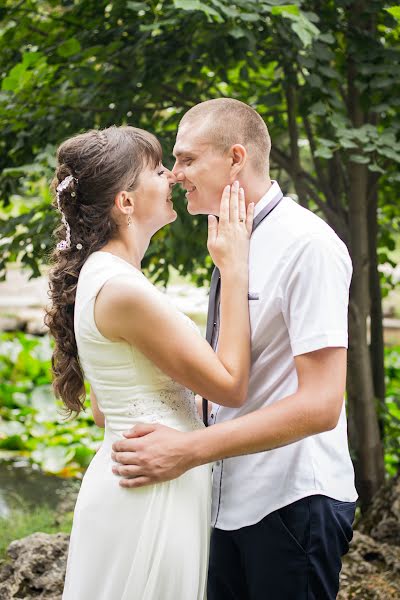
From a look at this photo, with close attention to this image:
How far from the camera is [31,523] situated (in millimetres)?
4766

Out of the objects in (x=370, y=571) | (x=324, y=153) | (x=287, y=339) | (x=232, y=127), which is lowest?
(x=370, y=571)

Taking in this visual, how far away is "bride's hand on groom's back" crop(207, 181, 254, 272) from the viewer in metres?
2.13

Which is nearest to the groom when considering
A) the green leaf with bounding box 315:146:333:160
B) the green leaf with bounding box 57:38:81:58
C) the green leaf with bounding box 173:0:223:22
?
the green leaf with bounding box 173:0:223:22

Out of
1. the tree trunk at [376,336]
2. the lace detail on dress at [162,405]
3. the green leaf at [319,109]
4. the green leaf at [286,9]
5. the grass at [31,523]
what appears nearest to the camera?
the lace detail on dress at [162,405]

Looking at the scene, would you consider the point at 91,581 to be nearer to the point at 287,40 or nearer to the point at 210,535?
the point at 210,535

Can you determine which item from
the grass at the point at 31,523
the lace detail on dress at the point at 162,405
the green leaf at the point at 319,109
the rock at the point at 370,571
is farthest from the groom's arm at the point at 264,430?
the grass at the point at 31,523

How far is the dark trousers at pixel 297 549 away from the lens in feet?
6.83

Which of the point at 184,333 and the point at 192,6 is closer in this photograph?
the point at 184,333

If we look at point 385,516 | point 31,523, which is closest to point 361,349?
point 385,516

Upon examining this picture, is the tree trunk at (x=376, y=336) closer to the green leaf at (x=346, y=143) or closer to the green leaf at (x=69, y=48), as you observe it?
the green leaf at (x=346, y=143)

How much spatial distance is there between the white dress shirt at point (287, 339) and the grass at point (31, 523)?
8.55 ft

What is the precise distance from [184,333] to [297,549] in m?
0.62

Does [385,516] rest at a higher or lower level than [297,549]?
lower

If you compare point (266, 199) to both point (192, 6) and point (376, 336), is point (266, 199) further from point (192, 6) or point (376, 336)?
point (376, 336)
